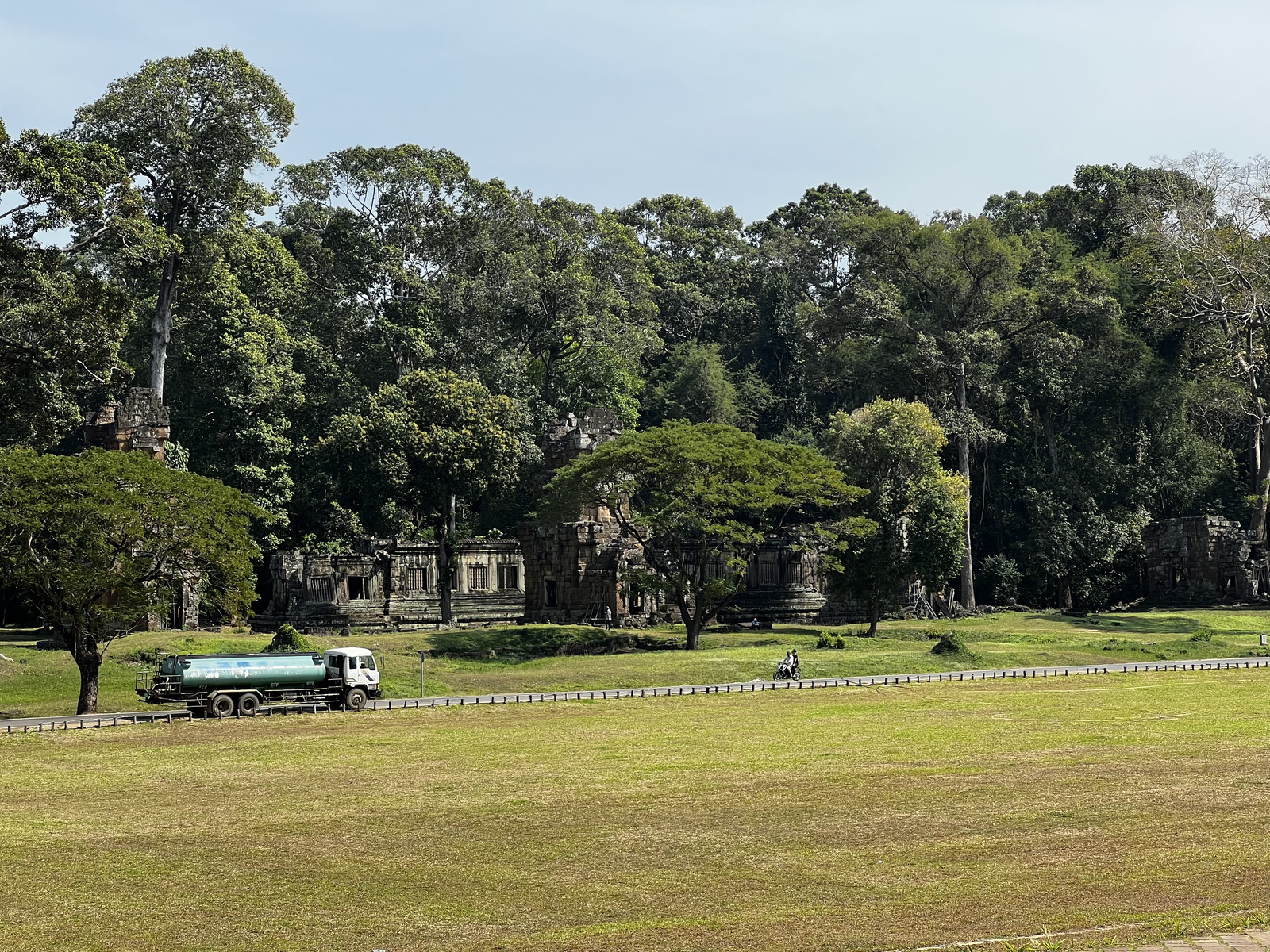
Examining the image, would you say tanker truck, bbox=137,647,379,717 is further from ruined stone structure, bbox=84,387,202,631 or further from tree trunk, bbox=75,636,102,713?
ruined stone structure, bbox=84,387,202,631

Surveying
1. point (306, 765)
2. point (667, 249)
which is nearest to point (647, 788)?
point (306, 765)

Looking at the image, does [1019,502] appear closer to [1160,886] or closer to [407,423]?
[407,423]

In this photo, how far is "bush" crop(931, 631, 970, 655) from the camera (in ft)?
191

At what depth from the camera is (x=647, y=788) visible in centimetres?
2672

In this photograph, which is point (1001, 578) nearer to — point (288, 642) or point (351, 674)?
point (288, 642)

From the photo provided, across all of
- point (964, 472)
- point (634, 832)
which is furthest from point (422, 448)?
point (634, 832)

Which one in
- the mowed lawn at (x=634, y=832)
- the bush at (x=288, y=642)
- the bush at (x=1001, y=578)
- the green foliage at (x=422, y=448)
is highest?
the green foliage at (x=422, y=448)

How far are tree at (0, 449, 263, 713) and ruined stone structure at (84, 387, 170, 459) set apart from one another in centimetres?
2208

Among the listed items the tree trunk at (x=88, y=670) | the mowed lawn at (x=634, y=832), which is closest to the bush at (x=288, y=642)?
the tree trunk at (x=88, y=670)

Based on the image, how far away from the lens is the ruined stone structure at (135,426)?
6994cm

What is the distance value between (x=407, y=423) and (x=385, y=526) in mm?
6543

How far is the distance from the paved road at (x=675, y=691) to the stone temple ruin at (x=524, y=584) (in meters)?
19.9

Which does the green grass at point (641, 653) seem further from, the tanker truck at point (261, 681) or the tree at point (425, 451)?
the tree at point (425, 451)

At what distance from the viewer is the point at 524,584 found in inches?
3103
